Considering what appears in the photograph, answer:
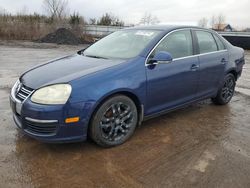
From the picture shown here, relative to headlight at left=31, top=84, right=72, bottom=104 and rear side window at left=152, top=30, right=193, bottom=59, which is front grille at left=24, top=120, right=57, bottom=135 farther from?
rear side window at left=152, top=30, right=193, bottom=59

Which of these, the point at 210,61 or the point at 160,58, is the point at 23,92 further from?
the point at 210,61

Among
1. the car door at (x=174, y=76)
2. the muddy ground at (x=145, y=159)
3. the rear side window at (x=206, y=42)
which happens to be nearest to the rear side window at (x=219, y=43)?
the rear side window at (x=206, y=42)

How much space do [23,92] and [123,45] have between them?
171cm

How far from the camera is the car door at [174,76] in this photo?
403cm

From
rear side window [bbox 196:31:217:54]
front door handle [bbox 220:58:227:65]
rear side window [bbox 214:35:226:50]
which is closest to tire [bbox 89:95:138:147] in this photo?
rear side window [bbox 196:31:217:54]

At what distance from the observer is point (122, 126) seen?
385 cm

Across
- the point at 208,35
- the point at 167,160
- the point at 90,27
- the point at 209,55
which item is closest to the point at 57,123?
the point at 167,160

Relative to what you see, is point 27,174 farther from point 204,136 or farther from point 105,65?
point 204,136

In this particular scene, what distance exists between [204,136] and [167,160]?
1.04 meters

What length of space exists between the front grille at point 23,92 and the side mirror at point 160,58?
64.9 inches

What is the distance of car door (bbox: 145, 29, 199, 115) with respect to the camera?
403 cm

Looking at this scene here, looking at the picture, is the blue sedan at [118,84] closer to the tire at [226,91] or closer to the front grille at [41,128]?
the front grille at [41,128]

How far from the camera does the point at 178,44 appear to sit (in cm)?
454

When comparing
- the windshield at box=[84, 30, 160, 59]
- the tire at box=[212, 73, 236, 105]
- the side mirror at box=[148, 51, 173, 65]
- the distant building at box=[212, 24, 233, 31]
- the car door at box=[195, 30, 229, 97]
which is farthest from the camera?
the distant building at box=[212, 24, 233, 31]
